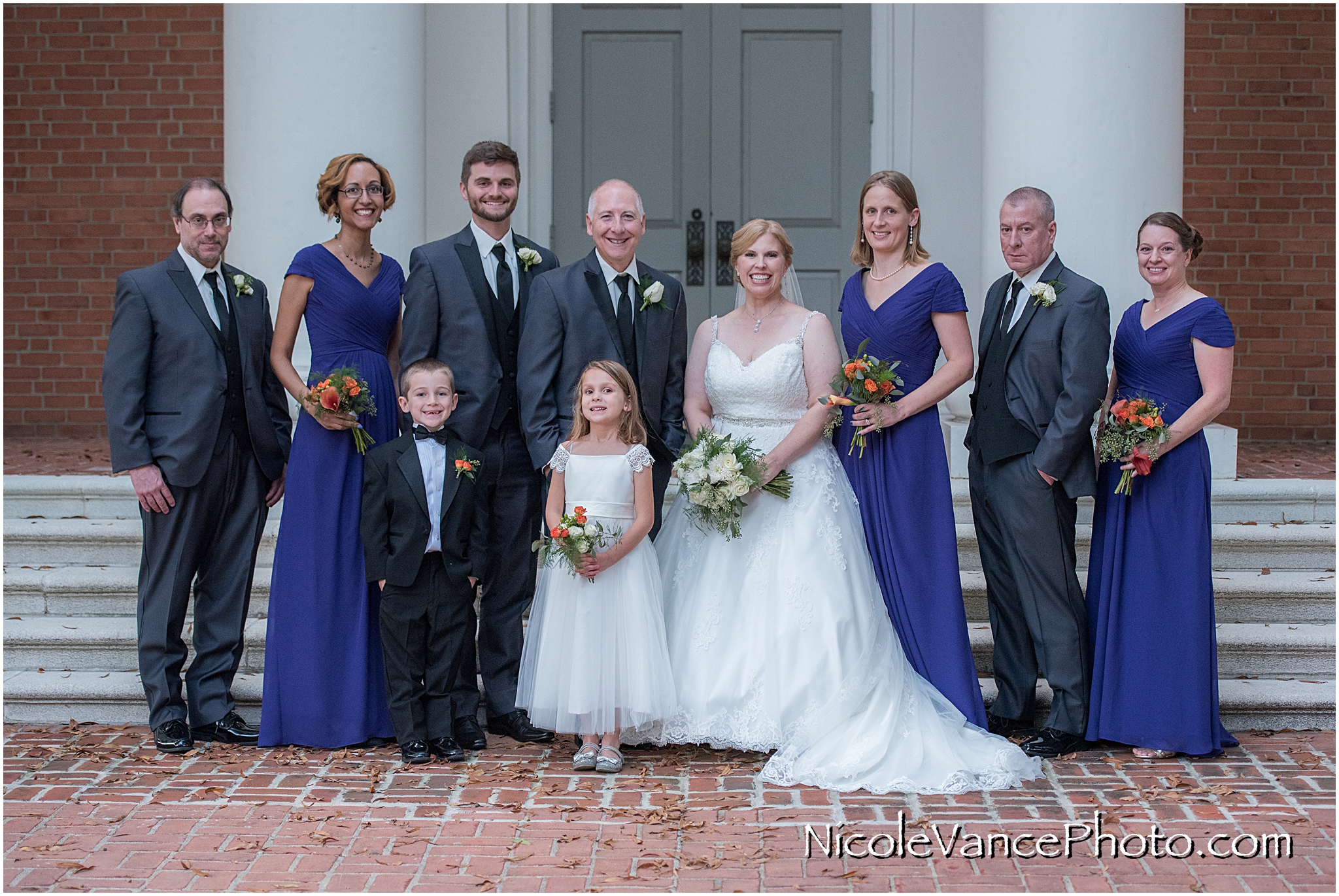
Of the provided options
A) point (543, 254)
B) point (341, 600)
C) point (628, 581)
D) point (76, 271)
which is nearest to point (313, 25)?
point (543, 254)

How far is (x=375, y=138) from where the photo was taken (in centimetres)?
676

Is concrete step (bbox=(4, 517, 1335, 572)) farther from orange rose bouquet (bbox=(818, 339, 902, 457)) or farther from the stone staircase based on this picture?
orange rose bouquet (bbox=(818, 339, 902, 457))

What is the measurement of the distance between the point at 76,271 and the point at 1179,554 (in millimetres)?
8760

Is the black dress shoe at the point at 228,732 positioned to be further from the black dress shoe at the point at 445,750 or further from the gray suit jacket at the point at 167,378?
the gray suit jacket at the point at 167,378

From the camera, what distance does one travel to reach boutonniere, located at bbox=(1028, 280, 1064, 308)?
16.0ft

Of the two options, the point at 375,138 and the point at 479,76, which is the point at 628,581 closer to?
the point at 375,138

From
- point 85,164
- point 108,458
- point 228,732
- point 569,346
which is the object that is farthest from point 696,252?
point 85,164

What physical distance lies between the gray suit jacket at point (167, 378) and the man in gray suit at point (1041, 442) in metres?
3.14

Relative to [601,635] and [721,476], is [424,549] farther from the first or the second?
[721,476]

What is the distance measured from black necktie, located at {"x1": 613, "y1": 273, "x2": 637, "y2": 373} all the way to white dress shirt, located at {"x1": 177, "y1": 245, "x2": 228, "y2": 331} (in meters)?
1.68

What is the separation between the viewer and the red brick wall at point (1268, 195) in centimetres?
950

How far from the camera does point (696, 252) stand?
866 cm

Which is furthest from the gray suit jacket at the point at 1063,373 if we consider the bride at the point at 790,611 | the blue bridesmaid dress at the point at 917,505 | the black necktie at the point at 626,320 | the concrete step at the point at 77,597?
the concrete step at the point at 77,597

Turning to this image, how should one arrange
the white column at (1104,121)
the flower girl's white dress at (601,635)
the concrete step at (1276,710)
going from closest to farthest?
the flower girl's white dress at (601,635), the concrete step at (1276,710), the white column at (1104,121)
